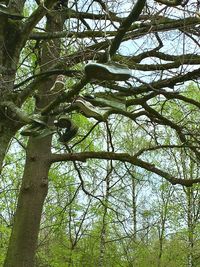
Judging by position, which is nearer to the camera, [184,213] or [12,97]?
[12,97]

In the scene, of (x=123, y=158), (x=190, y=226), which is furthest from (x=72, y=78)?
(x=190, y=226)

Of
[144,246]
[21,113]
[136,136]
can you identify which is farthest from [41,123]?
[144,246]

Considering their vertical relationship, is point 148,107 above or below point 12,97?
above

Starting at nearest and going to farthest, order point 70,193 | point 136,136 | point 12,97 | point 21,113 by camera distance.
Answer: point 21,113 < point 12,97 < point 70,193 < point 136,136

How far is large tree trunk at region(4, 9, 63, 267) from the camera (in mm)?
5371

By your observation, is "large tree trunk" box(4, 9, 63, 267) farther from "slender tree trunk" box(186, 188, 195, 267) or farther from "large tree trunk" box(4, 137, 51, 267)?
"slender tree trunk" box(186, 188, 195, 267)

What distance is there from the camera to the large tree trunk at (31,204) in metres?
5.37

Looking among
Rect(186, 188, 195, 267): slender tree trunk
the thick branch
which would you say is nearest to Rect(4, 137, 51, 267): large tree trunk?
the thick branch

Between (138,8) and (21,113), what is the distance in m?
1.11

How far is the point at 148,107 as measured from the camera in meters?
5.54

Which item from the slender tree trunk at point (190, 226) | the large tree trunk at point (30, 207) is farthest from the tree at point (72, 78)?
the slender tree trunk at point (190, 226)

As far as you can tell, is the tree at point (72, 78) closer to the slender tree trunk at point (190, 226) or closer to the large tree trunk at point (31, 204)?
the large tree trunk at point (31, 204)

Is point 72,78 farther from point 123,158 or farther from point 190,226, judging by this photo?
point 190,226

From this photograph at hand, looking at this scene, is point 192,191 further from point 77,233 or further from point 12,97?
point 12,97
